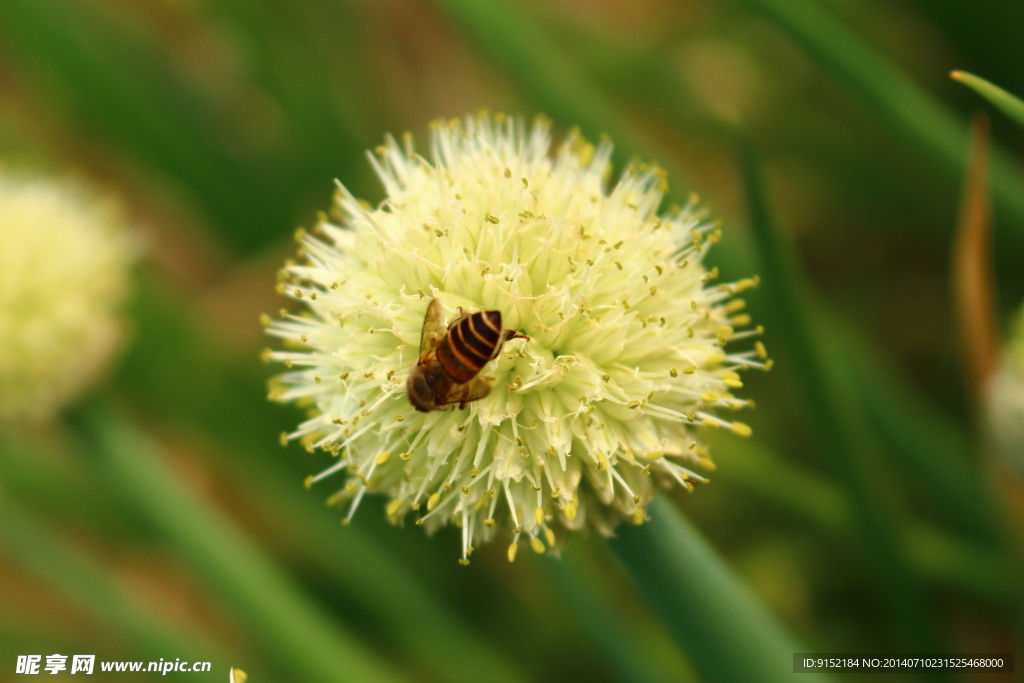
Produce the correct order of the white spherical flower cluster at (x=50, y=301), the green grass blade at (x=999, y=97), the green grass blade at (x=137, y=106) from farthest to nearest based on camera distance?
the green grass blade at (x=137, y=106), the white spherical flower cluster at (x=50, y=301), the green grass blade at (x=999, y=97)

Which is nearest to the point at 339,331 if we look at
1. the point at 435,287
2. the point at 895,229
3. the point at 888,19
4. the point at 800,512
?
the point at 435,287

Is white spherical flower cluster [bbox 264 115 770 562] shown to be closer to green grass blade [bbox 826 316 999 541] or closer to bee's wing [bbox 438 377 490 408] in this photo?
bee's wing [bbox 438 377 490 408]

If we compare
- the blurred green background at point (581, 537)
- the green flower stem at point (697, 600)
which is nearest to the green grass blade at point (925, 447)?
the blurred green background at point (581, 537)

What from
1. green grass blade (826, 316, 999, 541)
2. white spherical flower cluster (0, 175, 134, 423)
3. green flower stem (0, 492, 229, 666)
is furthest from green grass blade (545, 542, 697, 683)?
white spherical flower cluster (0, 175, 134, 423)

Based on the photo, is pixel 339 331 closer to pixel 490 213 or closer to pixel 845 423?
pixel 490 213

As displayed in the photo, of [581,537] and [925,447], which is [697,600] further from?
[925,447]

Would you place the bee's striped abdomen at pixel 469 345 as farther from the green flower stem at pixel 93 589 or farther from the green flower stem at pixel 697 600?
the green flower stem at pixel 93 589
